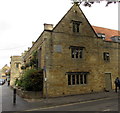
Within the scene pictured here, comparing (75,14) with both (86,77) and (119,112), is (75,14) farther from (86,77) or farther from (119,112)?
(119,112)

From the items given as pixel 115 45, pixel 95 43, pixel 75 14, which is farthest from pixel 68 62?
pixel 115 45

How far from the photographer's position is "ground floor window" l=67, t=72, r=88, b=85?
57.1 ft

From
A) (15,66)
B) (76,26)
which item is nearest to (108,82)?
(76,26)

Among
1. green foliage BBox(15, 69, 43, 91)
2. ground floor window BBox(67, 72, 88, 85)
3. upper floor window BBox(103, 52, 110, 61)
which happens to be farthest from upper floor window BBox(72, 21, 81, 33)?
green foliage BBox(15, 69, 43, 91)

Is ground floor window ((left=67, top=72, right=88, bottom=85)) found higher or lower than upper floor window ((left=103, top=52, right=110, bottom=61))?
lower

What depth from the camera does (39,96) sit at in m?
15.3

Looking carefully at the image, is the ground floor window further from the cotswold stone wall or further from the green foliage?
the green foliage

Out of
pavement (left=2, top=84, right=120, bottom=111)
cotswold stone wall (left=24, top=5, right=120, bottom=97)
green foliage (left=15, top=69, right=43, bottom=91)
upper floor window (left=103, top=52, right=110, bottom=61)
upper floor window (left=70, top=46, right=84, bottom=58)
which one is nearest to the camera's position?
pavement (left=2, top=84, right=120, bottom=111)

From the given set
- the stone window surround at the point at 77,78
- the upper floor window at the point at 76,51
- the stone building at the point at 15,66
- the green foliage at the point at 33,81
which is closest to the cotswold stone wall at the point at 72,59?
the stone window surround at the point at 77,78

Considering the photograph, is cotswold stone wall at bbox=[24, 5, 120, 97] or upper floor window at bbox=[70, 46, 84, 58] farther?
upper floor window at bbox=[70, 46, 84, 58]

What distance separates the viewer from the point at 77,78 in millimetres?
17891

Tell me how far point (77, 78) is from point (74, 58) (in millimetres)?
2537

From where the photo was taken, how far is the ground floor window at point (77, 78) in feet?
57.1

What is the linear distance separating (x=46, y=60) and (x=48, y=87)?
3027mm
